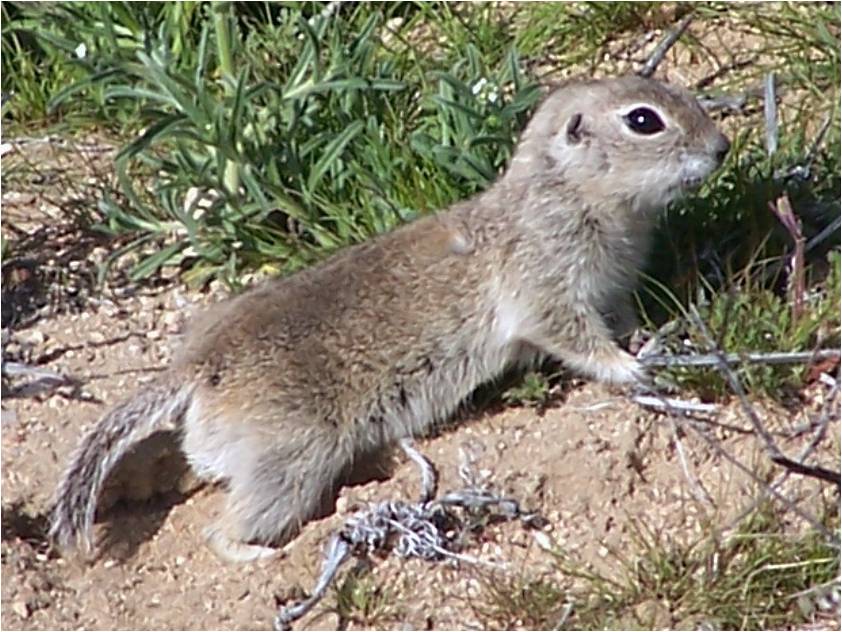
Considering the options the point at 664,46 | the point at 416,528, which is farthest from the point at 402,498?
the point at 664,46

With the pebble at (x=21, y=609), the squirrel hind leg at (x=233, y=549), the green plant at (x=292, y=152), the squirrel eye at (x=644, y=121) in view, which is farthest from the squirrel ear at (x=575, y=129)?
the pebble at (x=21, y=609)

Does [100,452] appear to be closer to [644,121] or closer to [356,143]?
[356,143]

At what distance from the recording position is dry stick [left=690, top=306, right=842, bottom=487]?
464 centimetres

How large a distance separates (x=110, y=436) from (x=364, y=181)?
130 centimetres

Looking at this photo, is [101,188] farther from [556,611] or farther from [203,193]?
[556,611]

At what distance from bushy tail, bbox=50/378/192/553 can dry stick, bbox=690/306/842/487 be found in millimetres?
1466

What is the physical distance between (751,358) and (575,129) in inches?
35.2

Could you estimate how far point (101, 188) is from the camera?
646 centimetres

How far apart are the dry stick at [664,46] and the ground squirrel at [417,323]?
0.72m

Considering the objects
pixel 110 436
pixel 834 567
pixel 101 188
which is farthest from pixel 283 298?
pixel 834 567

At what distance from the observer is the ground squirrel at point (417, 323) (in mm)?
5344

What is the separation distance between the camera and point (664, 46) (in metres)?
6.67

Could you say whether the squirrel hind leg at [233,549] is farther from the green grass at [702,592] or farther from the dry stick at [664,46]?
the dry stick at [664,46]

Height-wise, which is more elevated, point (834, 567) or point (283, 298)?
point (283, 298)
